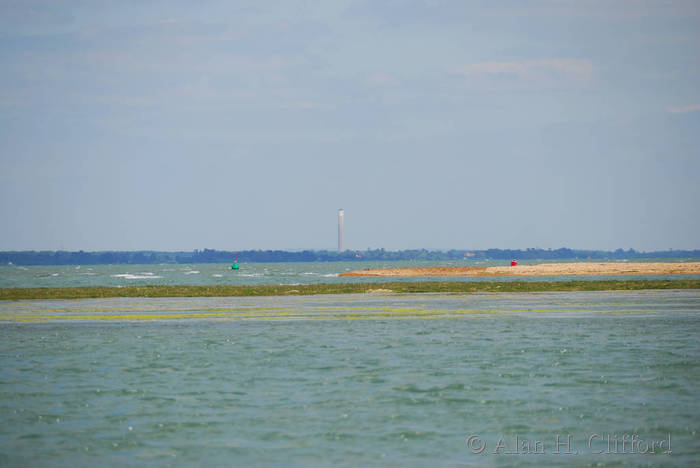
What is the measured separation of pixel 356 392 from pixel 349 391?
0.73 feet

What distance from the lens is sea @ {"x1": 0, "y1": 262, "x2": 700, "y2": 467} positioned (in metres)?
15.0

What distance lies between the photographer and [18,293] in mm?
68625

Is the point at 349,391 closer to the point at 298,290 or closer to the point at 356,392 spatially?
the point at 356,392

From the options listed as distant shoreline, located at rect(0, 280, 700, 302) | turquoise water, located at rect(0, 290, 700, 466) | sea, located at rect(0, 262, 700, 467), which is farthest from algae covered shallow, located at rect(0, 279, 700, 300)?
sea, located at rect(0, 262, 700, 467)

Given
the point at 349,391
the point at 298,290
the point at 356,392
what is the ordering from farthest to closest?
the point at 298,290
the point at 349,391
the point at 356,392

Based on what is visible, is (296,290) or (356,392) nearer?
(356,392)

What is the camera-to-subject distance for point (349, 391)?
67.6 feet

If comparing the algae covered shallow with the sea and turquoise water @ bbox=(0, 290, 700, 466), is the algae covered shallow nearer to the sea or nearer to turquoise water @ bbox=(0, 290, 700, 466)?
turquoise water @ bbox=(0, 290, 700, 466)

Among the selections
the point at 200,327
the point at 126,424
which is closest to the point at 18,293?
the point at 200,327

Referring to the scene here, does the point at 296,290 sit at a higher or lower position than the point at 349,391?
higher

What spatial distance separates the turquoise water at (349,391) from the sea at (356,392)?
0.20 ft

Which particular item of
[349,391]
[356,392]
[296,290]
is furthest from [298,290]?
[356,392]

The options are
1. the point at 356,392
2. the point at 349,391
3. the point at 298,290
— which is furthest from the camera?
the point at 298,290

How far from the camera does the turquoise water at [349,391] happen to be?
15.1 m
